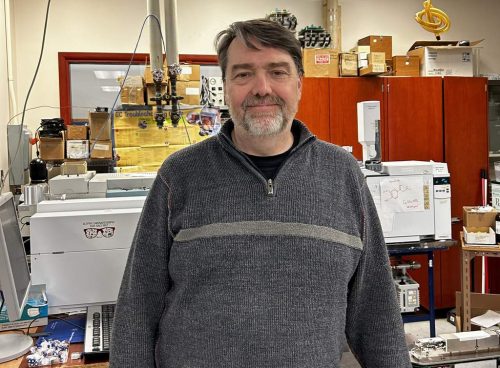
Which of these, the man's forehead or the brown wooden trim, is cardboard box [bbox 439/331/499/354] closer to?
the man's forehead

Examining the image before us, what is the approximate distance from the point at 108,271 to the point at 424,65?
3741 millimetres

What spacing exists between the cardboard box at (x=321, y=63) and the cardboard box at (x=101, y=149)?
1.81 meters

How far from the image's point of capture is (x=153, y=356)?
1280 millimetres

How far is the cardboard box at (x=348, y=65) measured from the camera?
4328 millimetres

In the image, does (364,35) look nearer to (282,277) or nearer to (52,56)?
(52,56)

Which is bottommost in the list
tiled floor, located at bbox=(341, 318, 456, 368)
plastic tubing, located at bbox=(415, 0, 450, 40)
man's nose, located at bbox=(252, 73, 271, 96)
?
tiled floor, located at bbox=(341, 318, 456, 368)

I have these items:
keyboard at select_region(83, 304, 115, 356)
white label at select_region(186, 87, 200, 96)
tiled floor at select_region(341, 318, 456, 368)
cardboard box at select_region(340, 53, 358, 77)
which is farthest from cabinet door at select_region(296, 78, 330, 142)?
keyboard at select_region(83, 304, 115, 356)

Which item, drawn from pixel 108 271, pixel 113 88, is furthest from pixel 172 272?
pixel 113 88

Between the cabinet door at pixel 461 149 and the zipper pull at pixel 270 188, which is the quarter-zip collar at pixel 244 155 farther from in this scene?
the cabinet door at pixel 461 149

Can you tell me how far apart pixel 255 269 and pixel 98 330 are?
2.42ft

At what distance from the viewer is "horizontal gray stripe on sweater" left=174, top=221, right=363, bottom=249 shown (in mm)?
1204

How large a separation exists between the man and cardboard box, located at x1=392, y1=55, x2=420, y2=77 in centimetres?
347

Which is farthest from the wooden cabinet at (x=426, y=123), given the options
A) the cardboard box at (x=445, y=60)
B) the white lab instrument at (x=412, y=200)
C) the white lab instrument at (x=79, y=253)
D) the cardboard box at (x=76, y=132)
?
the white lab instrument at (x=79, y=253)

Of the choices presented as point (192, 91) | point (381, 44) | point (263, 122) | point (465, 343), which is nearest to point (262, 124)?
point (263, 122)
